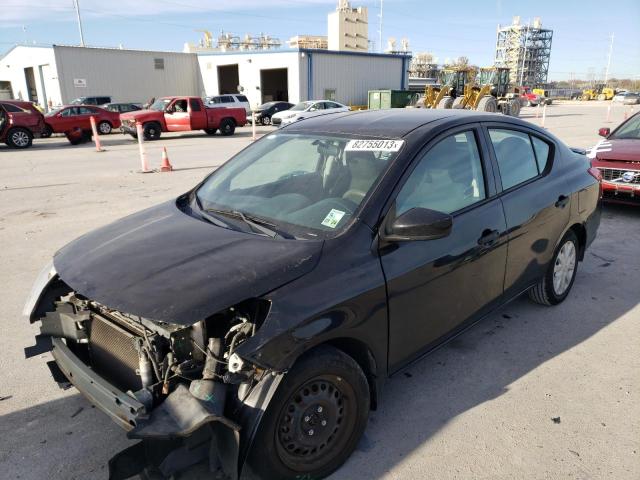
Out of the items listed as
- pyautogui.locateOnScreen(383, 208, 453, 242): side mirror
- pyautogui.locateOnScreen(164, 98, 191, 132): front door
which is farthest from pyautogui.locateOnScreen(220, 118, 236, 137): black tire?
pyautogui.locateOnScreen(383, 208, 453, 242): side mirror

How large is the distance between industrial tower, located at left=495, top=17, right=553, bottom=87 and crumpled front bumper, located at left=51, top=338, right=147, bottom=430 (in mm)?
118418

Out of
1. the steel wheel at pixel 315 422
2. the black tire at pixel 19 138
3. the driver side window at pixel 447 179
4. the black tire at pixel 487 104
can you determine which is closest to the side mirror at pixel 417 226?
A: the driver side window at pixel 447 179

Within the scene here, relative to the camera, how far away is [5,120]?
1720cm

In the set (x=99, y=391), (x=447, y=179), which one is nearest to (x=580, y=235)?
(x=447, y=179)

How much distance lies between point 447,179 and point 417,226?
75 cm

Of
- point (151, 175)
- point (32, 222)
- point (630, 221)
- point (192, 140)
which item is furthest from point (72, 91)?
point (630, 221)

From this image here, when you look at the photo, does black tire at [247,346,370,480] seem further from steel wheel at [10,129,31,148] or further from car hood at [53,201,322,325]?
steel wheel at [10,129,31,148]

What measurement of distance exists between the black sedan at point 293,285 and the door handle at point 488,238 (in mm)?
20

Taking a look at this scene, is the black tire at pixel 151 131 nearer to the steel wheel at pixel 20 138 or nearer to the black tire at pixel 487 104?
the steel wheel at pixel 20 138

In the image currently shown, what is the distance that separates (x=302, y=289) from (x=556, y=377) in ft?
7.04

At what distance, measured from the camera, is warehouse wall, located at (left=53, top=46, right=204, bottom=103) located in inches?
1363

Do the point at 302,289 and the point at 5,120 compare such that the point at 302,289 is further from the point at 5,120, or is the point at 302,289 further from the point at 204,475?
the point at 5,120

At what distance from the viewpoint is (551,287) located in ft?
14.0

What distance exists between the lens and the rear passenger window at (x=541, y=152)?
401 centimetres
